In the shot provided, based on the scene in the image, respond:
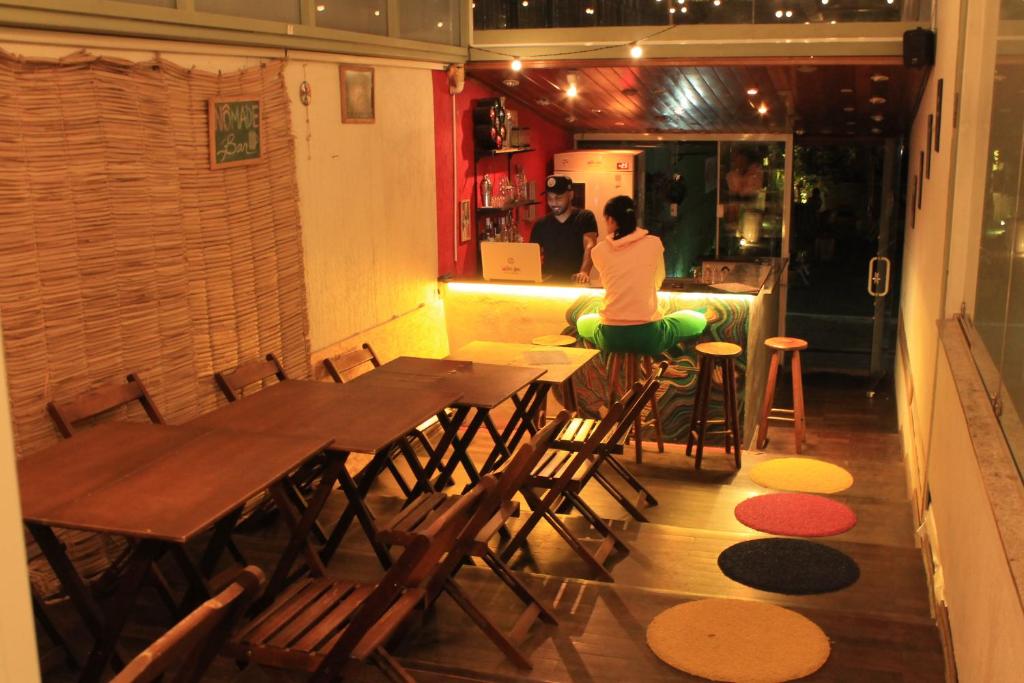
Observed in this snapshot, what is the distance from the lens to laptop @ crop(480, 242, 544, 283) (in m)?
7.59

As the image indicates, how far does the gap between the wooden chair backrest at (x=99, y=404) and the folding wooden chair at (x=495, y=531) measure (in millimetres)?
1343

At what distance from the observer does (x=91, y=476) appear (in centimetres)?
346

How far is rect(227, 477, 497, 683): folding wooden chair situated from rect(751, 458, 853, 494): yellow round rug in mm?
3280

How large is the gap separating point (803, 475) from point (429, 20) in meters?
4.09

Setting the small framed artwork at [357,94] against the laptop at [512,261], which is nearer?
the small framed artwork at [357,94]

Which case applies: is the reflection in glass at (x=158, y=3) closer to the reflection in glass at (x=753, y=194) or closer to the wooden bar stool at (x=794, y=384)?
the wooden bar stool at (x=794, y=384)

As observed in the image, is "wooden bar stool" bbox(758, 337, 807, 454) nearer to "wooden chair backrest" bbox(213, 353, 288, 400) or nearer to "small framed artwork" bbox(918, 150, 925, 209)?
"small framed artwork" bbox(918, 150, 925, 209)

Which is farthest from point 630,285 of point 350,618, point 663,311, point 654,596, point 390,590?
point 390,590

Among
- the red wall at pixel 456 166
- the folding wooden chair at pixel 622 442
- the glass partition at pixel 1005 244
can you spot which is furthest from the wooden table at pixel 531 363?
the glass partition at pixel 1005 244

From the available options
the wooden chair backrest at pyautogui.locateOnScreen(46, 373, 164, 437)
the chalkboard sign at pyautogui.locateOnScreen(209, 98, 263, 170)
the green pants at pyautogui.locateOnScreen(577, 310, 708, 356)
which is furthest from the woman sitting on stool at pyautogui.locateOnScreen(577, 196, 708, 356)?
the wooden chair backrest at pyautogui.locateOnScreen(46, 373, 164, 437)

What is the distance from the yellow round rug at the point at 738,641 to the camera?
3734mm

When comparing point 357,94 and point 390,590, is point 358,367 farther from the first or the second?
point 390,590

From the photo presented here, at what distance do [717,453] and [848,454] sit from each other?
1362 mm

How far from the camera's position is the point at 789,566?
15.9 feet
